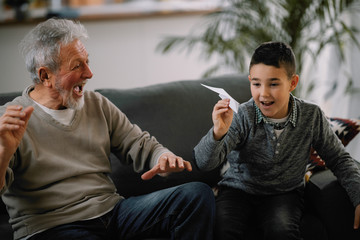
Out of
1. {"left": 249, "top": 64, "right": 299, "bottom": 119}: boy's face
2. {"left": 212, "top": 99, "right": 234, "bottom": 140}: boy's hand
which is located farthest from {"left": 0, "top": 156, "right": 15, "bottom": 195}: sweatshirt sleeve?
{"left": 249, "top": 64, "right": 299, "bottom": 119}: boy's face

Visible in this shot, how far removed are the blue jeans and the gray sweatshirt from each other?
0.49 feet

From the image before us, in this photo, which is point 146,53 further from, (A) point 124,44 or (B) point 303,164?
(B) point 303,164

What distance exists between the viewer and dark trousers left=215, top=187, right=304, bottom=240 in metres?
1.38

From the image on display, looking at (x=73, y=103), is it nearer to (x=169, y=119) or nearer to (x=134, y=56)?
(x=169, y=119)

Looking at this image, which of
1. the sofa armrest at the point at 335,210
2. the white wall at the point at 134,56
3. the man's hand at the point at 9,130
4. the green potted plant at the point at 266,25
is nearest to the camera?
the man's hand at the point at 9,130

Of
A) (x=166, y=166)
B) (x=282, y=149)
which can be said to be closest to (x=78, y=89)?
(x=166, y=166)

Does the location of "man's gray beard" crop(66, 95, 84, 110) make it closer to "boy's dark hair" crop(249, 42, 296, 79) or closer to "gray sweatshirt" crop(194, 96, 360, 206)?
"gray sweatshirt" crop(194, 96, 360, 206)

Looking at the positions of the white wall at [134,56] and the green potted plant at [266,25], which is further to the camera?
the white wall at [134,56]

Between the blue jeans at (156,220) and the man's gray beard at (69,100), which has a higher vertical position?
the man's gray beard at (69,100)

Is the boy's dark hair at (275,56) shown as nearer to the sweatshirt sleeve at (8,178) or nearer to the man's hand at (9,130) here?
the man's hand at (9,130)

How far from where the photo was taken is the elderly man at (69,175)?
52.1 inches

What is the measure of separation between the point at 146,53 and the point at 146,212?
219 centimetres

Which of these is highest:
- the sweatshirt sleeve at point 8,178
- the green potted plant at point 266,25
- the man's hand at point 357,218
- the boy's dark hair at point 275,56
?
the green potted plant at point 266,25

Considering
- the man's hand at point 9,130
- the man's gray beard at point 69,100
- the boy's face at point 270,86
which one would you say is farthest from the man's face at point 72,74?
the boy's face at point 270,86
